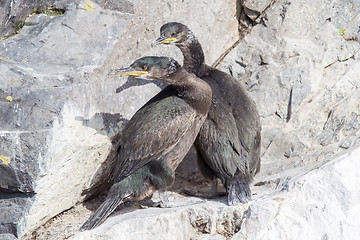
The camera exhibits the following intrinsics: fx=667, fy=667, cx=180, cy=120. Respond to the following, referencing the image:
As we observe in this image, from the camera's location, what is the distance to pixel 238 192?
629cm

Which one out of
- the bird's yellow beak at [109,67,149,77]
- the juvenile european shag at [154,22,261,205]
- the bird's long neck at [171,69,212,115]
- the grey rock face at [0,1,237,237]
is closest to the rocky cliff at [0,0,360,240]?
the grey rock face at [0,1,237,237]

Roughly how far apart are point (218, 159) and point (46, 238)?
179 centimetres

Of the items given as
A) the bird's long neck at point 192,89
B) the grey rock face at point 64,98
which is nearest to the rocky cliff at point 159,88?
the grey rock face at point 64,98

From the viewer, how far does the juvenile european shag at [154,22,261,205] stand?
645 cm

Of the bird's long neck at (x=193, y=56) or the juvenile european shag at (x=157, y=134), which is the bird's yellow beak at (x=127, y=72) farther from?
the bird's long neck at (x=193, y=56)

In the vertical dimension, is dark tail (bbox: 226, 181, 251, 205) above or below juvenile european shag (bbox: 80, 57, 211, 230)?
below

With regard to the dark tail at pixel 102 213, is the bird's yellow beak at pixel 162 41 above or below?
above

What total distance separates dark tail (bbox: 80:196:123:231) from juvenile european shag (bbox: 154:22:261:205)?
1.05 m

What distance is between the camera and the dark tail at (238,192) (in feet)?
20.4

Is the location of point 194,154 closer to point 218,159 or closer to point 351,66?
point 218,159

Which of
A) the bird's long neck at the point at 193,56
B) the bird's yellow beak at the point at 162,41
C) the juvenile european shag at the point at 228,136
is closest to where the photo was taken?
the juvenile european shag at the point at 228,136

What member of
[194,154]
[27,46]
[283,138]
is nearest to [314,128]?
[283,138]

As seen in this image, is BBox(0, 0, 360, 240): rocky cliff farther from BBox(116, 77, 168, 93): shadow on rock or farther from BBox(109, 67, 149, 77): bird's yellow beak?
BBox(109, 67, 149, 77): bird's yellow beak

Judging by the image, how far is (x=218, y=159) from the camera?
21.3ft
